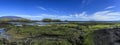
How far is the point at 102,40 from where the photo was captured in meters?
5.99

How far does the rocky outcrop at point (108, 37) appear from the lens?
553 centimetres

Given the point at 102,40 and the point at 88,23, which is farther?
the point at 88,23

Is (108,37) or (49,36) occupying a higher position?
(108,37)

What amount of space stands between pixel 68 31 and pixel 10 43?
3.19 m

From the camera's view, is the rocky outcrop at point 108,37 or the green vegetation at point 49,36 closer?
the rocky outcrop at point 108,37

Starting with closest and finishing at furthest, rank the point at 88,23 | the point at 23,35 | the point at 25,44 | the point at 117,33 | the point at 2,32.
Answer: the point at 117,33 → the point at 25,44 → the point at 23,35 → the point at 2,32 → the point at 88,23

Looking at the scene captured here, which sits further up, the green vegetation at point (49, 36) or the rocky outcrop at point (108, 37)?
the rocky outcrop at point (108, 37)

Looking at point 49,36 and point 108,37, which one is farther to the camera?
point 49,36

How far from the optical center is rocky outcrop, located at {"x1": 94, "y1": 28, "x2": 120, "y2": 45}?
553cm

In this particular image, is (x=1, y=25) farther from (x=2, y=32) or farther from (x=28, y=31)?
(x=28, y=31)

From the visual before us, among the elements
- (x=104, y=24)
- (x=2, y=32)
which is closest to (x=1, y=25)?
(x=2, y=32)

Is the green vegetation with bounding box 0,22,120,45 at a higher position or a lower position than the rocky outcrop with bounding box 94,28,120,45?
lower

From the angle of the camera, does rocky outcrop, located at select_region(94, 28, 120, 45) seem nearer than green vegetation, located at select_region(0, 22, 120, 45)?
Yes

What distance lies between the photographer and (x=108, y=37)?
228 inches
